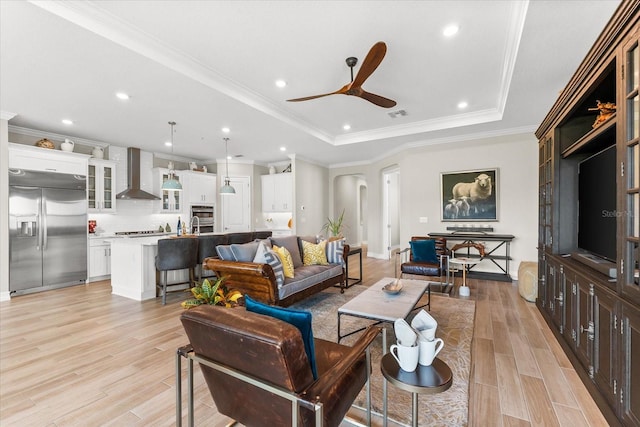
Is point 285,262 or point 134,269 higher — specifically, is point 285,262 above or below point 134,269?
above

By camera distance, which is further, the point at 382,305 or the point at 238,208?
the point at 238,208

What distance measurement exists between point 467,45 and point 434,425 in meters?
3.33

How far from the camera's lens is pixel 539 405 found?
1.89 meters

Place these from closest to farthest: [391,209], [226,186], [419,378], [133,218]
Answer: [419,378]
[226,186]
[133,218]
[391,209]

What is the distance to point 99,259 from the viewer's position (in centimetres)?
567

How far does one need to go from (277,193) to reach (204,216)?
6.64 ft

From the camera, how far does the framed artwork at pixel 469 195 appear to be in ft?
18.2

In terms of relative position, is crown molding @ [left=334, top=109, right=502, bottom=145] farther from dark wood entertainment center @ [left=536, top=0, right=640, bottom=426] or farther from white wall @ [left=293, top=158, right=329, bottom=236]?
dark wood entertainment center @ [left=536, top=0, right=640, bottom=426]

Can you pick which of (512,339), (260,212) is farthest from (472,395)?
(260,212)

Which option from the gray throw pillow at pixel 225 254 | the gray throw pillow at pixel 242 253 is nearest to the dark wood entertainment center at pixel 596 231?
the gray throw pillow at pixel 242 253

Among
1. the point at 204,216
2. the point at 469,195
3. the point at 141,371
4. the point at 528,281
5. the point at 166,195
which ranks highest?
the point at 166,195

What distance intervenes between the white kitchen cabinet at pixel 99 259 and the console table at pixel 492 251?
21.5 ft

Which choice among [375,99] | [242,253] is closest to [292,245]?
[242,253]

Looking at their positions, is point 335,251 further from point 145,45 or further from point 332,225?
point 332,225
